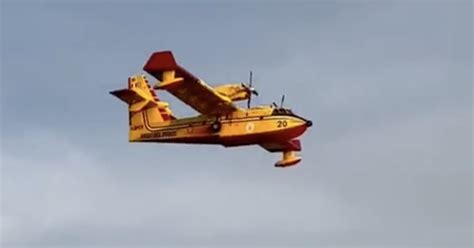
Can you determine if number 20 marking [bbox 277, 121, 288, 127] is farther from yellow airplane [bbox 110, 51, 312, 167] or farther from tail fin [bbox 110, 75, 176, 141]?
tail fin [bbox 110, 75, 176, 141]

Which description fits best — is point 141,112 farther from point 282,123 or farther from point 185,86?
point 282,123

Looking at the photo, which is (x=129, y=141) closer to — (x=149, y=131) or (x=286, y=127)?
(x=149, y=131)

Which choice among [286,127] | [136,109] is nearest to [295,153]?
[286,127]

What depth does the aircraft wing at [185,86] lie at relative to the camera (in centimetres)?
5841

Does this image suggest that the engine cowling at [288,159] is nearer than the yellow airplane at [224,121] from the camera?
No

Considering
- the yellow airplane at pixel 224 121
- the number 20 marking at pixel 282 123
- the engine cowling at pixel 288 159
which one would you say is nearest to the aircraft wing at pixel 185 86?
the yellow airplane at pixel 224 121

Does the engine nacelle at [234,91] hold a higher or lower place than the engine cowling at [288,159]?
higher

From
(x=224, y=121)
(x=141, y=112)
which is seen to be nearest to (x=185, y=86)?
(x=224, y=121)

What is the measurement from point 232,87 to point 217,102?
146 cm

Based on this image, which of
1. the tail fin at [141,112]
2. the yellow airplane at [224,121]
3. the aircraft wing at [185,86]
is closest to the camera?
the aircraft wing at [185,86]

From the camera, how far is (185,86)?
60.2 metres

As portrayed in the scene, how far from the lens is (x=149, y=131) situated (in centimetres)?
6419

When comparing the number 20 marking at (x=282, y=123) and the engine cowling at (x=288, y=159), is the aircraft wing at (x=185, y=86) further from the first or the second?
the engine cowling at (x=288, y=159)

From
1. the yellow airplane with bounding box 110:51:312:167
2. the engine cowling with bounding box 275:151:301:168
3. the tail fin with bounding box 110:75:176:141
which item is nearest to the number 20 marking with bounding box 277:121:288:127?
the yellow airplane with bounding box 110:51:312:167
